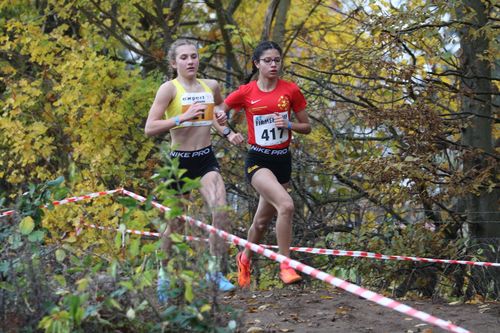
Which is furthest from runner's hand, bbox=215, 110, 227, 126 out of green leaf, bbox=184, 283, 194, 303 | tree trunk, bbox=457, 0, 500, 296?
green leaf, bbox=184, 283, 194, 303

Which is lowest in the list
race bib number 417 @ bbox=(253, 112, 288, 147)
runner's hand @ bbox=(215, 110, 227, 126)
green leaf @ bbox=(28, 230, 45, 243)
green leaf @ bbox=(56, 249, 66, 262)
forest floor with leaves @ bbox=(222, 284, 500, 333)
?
forest floor with leaves @ bbox=(222, 284, 500, 333)

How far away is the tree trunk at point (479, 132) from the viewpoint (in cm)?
856

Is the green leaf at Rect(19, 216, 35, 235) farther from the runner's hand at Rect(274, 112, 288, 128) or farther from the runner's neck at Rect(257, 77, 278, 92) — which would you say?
the runner's neck at Rect(257, 77, 278, 92)

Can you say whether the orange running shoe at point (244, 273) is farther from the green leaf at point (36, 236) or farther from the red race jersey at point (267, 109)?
the green leaf at point (36, 236)

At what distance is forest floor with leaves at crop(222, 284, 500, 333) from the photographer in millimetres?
5977

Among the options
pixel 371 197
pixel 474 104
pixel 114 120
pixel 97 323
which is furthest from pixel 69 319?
pixel 114 120

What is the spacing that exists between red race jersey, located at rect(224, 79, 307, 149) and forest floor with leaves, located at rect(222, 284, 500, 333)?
1.23 meters

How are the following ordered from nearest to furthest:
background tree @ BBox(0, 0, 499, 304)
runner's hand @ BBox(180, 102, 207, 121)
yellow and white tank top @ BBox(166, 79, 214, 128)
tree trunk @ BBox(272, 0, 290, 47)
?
runner's hand @ BBox(180, 102, 207, 121)
yellow and white tank top @ BBox(166, 79, 214, 128)
background tree @ BBox(0, 0, 499, 304)
tree trunk @ BBox(272, 0, 290, 47)

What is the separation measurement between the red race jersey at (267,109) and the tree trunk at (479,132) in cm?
203

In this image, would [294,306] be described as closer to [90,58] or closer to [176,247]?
[176,247]

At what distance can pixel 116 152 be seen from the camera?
38.3 feet

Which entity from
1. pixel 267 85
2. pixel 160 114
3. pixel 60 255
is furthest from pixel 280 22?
pixel 60 255

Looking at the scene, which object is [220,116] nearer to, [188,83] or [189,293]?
[188,83]

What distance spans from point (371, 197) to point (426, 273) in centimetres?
97
